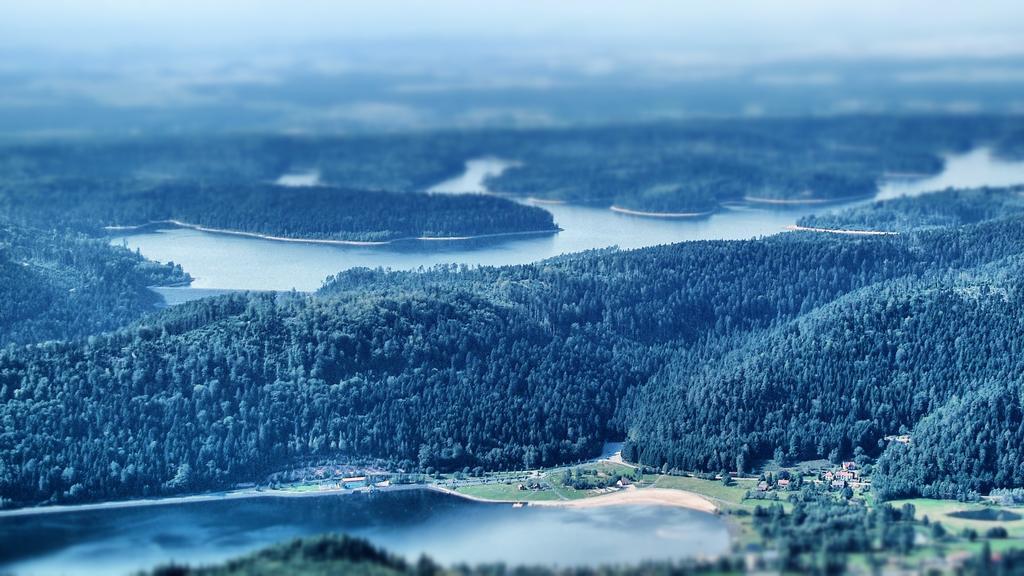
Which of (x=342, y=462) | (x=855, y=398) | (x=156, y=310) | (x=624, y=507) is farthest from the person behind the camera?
(x=156, y=310)

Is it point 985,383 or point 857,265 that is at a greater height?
point 857,265

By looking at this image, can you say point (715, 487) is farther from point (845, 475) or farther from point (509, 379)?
point (509, 379)

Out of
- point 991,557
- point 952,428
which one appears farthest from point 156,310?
point 991,557

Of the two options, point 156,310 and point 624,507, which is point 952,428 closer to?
point 624,507

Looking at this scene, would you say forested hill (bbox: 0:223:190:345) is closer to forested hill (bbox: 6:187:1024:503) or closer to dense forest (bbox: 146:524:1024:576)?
forested hill (bbox: 6:187:1024:503)

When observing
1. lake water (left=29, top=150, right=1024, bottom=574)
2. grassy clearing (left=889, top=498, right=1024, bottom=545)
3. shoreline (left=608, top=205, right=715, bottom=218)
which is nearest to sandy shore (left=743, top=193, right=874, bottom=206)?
shoreline (left=608, top=205, right=715, bottom=218)

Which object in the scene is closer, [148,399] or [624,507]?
[624,507]

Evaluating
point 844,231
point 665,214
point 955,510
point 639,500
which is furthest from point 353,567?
point 665,214

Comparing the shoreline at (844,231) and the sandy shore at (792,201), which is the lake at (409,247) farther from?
the shoreline at (844,231)
